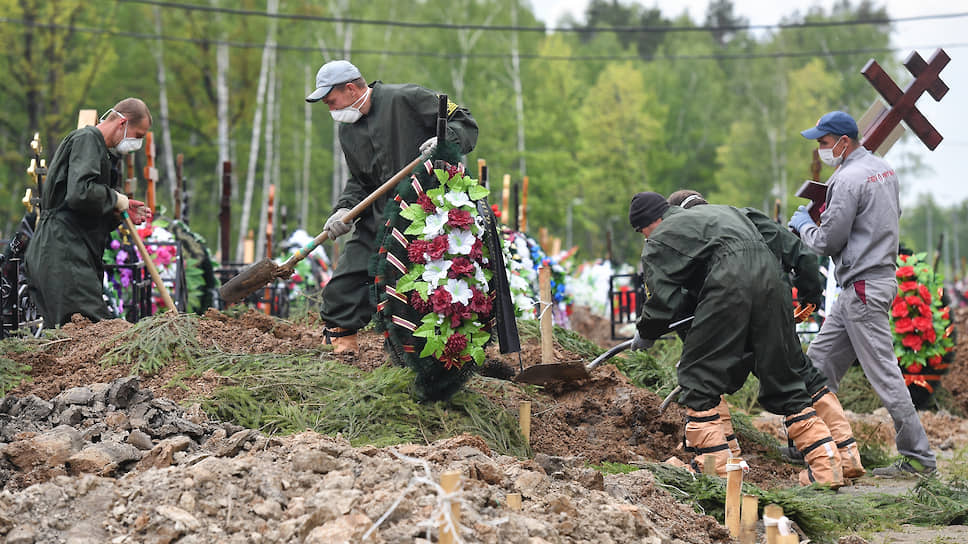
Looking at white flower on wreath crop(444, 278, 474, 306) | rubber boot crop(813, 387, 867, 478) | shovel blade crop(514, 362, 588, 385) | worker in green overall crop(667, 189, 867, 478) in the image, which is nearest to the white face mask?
worker in green overall crop(667, 189, 867, 478)

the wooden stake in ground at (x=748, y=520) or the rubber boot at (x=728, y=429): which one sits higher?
the wooden stake in ground at (x=748, y=520)

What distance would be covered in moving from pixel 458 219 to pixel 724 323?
4.84 ft

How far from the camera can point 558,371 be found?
651cm

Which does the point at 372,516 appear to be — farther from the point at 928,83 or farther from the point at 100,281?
the point at 928,83

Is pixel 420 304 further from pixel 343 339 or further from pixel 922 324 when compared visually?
pixel 922 324

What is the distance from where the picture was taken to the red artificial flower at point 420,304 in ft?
17.5

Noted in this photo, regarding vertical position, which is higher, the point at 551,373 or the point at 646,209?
the point at 646,209

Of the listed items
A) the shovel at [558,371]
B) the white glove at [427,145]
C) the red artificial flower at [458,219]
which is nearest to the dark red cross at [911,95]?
the shovel at [558,371]

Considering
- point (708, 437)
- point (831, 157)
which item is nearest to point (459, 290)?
point (708, 437)

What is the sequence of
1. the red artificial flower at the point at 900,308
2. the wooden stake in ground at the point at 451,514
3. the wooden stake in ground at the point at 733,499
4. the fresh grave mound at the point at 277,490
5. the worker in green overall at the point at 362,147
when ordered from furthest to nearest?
the red artificial flower at the point at 900,308, the worker in green overall at the point at 362,147, the wooden stake in ground at the point at 733,499, the fresh grave mound at the point at 277,490, the wooden stake in ground at the point at 451,514

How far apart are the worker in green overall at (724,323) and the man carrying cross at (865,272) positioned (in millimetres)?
838

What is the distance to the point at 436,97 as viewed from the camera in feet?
20.5

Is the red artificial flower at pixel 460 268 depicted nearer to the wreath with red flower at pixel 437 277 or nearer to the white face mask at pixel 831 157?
the wreath with red flower at pixel 437 277

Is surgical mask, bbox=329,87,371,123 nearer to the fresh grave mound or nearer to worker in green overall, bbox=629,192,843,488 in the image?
worker in green overall, bbox=629,192,843,488
